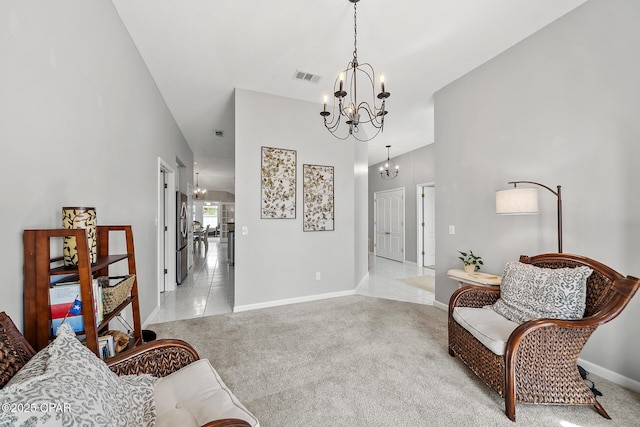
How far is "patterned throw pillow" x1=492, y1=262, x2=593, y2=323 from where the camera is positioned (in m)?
1.74

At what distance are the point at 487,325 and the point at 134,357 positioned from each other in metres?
2.15

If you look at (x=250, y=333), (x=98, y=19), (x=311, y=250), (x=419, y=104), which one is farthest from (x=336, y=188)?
(x=98, y=19)

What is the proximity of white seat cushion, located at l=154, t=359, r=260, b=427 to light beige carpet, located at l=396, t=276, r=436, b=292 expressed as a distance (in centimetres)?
398

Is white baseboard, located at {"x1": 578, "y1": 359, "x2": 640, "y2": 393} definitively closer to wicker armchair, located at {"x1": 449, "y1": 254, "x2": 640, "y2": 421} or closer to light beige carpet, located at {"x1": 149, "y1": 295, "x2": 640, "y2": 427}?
light beige carpet, located at {"x1": 149, "y1": 295, "x2": 640, "y2": 427}

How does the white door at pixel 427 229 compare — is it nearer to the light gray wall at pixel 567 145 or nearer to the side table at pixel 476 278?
the light gray wall at pixel 567 145

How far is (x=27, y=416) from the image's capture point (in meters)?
0.67

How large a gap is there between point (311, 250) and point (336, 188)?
1.01 metres

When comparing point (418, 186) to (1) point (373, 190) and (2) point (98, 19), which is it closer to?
(1) point (373, 190)

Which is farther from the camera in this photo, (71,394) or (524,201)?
(524,201)

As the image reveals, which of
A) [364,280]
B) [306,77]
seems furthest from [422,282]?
[306,77]

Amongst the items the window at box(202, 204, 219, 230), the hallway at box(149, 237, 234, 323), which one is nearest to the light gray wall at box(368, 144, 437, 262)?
the hallway at box(149, 237, 234, 323)

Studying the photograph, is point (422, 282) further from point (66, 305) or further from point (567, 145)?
point (66, 305)

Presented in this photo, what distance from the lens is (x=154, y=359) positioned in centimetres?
136

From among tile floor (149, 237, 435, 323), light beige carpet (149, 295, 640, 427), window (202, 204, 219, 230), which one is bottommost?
tile floor (149, 237, 435, 323)
